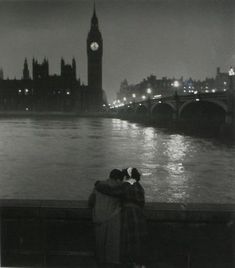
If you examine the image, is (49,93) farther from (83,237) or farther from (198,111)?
(83,237)

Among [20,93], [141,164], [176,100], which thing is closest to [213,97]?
[176,100]

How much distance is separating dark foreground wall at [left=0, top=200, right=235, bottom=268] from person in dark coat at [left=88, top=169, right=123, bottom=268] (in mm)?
763

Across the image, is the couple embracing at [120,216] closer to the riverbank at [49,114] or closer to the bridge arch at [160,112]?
the bridge arch at [160,112]

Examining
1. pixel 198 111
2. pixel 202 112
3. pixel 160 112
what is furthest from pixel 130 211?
pixel 160 112

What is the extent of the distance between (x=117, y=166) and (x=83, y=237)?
1677cm

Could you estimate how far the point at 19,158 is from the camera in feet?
82.5

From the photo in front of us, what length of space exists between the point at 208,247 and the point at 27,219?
2581 millimetres

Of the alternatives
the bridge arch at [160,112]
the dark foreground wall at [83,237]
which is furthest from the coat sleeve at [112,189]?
the bridge arch at [160,112]

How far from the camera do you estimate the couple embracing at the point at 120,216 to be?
509 centimetres

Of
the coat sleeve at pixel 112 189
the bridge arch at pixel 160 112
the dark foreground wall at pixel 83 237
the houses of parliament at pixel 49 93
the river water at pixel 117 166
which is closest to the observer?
the coat sleeve at pixel 112 189

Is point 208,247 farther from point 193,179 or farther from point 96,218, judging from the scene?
point 193,179

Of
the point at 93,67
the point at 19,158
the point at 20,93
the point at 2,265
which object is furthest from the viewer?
the point at 20,93

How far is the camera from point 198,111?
56.5 metres

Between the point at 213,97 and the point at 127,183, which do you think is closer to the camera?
the point at 127,183
